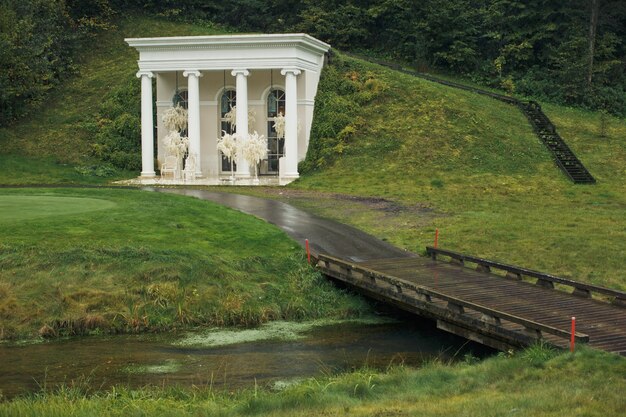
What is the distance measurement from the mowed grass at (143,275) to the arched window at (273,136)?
19.2m

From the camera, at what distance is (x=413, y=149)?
4375cm

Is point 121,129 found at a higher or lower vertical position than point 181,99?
lower

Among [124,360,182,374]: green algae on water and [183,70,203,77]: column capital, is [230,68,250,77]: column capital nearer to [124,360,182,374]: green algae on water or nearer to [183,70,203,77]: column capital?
[183,70,203,77]: column capital

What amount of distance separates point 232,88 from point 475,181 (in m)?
14.6

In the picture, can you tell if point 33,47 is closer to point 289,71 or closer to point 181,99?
point 181,99

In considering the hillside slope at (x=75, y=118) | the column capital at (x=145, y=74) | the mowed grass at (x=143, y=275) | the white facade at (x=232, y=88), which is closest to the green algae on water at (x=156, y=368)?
the mowed grass at (x=143, y=275)

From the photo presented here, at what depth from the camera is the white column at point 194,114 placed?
4438cm

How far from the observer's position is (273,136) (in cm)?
4672

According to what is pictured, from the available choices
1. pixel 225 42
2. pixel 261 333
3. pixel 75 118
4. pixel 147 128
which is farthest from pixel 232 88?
pixel 261 333

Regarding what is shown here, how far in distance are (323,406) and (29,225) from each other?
14620 millimetres

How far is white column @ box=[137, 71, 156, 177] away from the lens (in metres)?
45.3

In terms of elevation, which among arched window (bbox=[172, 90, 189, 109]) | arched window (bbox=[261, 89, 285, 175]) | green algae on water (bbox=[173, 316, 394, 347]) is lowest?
green algae on water (bbox=[173, 316, 394, 347])

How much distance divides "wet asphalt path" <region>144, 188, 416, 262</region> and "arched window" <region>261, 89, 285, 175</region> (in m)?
12.1

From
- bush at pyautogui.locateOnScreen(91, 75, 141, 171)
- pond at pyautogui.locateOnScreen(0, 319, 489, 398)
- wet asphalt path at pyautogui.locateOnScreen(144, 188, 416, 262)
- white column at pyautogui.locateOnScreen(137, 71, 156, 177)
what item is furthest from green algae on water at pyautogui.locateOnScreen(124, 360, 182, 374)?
bush at pyautogui.locateOnScreen(91, 75, 141, 171)
